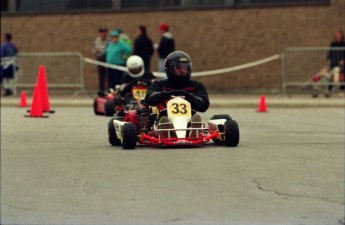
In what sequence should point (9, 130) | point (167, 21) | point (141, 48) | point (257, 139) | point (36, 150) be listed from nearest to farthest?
point (141, 48), point (257, 139), point (36, 150), point (9, 130), point (167, 21)

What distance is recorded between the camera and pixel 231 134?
8.82 m

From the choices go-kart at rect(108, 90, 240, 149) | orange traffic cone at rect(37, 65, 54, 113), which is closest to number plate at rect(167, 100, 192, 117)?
go-kart at rect(108, 90, 240, 149)

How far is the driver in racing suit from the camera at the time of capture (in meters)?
7.27

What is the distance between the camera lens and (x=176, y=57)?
23.8 feet

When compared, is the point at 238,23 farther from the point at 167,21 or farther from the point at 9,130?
the point at 9,130

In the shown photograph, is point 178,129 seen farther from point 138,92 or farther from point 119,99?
point 138,92

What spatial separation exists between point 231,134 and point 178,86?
1.26 m

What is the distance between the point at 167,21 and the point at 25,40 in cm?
→ 628

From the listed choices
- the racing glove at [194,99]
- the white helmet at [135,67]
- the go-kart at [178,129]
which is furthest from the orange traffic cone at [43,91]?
the racing glove at [194,99]

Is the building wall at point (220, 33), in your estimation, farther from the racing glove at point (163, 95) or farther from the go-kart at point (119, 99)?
the racing glove at point (163, 95)

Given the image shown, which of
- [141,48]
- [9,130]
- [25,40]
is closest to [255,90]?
[25,40]

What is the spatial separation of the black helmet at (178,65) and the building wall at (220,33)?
1537 inches

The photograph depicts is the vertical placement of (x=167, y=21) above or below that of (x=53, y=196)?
above

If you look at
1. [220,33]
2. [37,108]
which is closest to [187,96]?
[37,108]
